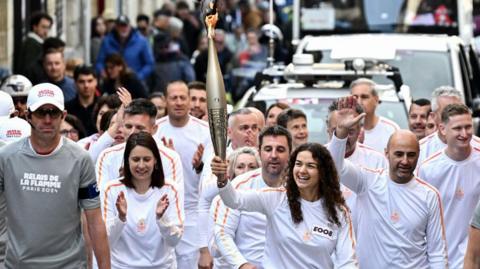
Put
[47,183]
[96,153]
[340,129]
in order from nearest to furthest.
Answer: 1. [47,183]
2. [340,129]
3. [96,153]

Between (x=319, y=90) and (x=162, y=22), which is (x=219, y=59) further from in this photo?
(x=319, y=90)

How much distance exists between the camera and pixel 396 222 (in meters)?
10.4

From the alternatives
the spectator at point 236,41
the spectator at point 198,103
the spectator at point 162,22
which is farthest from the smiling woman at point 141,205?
the spectator at point 236,41

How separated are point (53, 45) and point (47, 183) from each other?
27.5 ft

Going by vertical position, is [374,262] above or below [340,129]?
below

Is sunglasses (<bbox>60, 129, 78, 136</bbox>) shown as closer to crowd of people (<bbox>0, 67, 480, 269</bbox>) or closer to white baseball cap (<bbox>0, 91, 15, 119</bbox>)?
crowd of people (<bbox>0, 67, 480, 269</bbox>)

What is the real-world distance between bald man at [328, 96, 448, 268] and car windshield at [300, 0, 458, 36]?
34.3 feet

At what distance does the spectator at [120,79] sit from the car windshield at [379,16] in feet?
13.7

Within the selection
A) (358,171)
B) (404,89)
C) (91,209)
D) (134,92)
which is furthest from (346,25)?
(91,209)

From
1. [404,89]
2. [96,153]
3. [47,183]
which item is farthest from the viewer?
[404,89]

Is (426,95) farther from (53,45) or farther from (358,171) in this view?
(358,171)

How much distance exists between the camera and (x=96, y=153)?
12102mm

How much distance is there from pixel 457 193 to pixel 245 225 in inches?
62.6

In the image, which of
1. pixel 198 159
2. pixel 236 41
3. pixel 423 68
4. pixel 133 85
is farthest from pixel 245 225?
pixel 236 41
